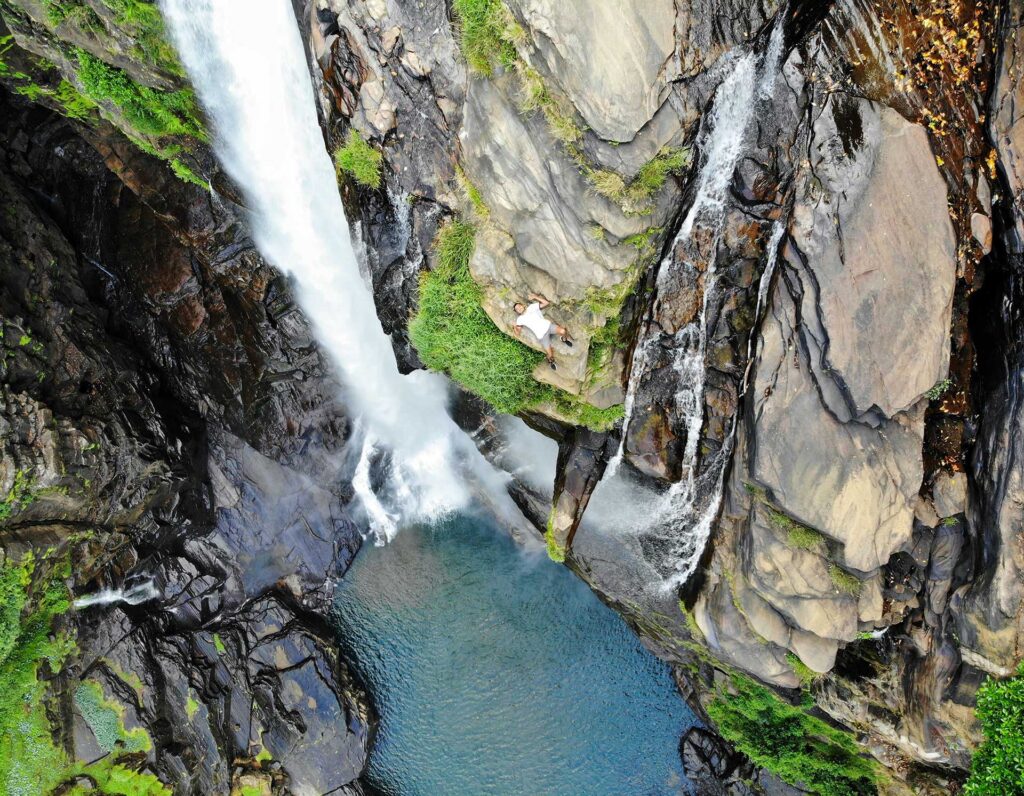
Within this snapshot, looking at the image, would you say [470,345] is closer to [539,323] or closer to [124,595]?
[539,323]

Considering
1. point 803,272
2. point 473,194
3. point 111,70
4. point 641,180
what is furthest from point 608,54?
point 111,70

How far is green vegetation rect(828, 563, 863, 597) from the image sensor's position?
976cm

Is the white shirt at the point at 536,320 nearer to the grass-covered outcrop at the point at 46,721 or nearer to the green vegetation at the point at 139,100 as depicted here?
the green vegetation at the point at 139,100

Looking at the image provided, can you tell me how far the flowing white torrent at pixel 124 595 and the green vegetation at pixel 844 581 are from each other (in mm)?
16668

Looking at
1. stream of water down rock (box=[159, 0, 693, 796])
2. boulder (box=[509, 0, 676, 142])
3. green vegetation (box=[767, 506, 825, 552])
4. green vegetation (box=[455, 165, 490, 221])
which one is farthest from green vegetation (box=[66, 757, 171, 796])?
boulder (box=[509, 0, 676, 142])

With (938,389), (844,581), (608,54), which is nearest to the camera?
(608,54)

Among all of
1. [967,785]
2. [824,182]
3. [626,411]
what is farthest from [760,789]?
[824,182]

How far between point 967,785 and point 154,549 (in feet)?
60.6

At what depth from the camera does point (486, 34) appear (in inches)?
328

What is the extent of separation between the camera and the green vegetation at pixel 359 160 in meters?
9.77

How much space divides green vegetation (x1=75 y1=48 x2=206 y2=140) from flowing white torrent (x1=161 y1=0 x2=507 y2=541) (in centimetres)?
43

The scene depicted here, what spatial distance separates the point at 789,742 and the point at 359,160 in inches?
611

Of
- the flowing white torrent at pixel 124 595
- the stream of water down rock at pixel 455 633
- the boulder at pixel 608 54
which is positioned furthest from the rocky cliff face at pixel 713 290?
the stream of water down rock at pixel 455 633

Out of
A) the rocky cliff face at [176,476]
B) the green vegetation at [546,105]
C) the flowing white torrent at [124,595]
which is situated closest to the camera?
the green vegetation at [546,105]
